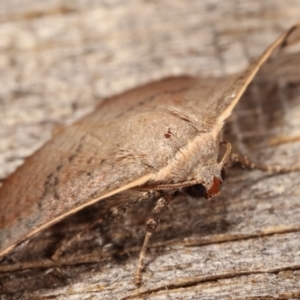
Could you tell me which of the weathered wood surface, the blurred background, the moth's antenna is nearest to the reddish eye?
the weathered wood surface

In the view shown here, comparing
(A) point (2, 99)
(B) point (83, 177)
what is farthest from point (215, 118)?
(A) point (2, 99)

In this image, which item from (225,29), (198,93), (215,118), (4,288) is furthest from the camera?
(225,29)

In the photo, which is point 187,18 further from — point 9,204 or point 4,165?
point 9,204

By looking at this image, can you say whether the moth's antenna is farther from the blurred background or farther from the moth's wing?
the blurred background

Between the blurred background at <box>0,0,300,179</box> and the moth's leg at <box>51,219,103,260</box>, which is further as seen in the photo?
the blurred background at <box>0,0,300,179</box>

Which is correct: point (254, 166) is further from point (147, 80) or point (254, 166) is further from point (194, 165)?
point (147, 80)

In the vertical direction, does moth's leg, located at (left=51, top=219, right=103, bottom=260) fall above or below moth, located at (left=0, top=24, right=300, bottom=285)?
below
